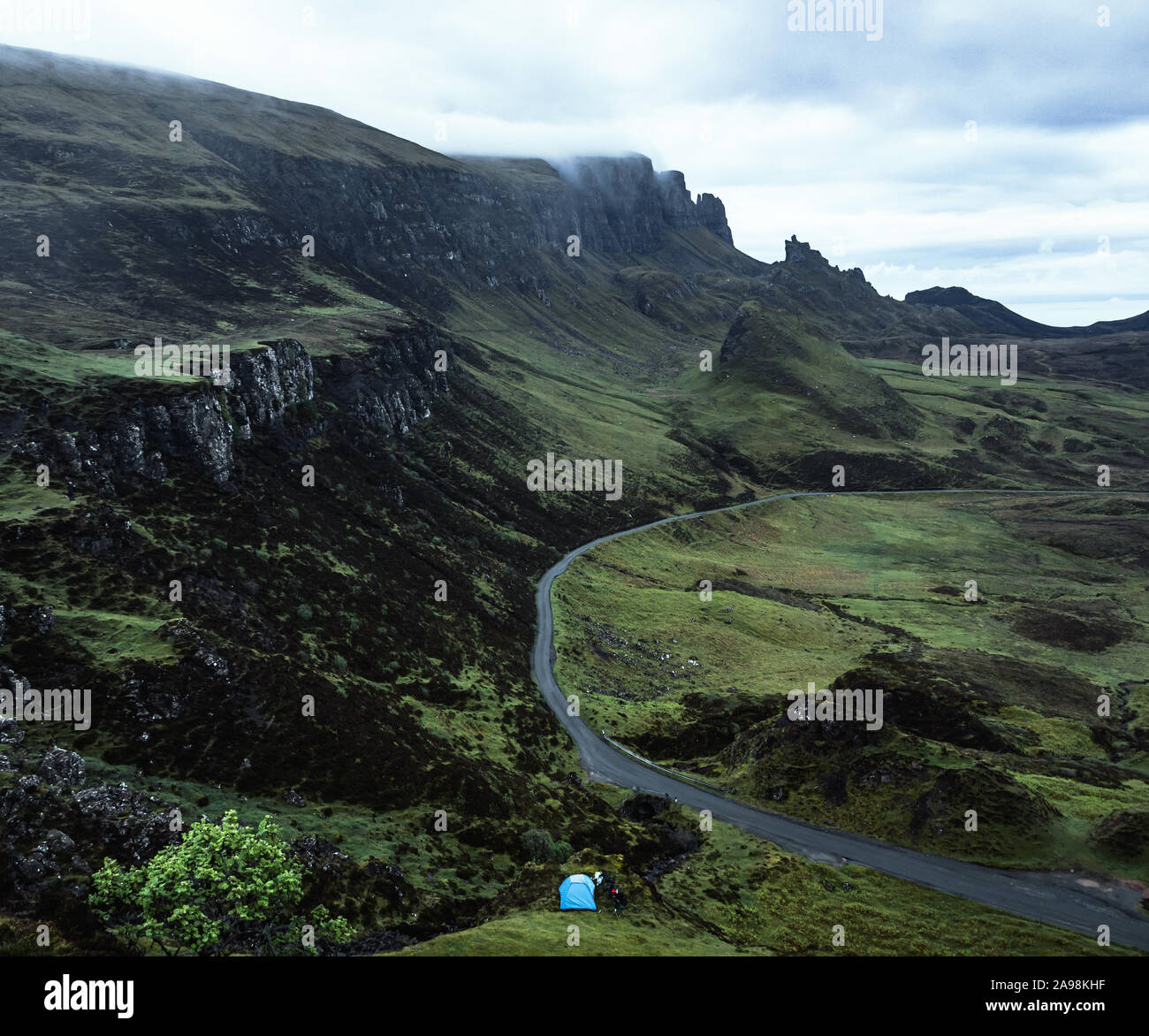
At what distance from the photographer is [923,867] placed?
54.1 meters

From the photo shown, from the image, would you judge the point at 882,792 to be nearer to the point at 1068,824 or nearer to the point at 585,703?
the point at 1068,824

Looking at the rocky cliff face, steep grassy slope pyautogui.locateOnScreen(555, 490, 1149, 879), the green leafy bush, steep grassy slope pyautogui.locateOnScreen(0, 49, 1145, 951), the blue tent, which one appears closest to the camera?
the green leafy bush

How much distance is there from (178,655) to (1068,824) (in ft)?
228

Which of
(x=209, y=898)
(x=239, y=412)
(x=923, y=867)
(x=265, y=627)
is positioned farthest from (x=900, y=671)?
(x=239, y=412)

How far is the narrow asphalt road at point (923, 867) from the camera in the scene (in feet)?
155

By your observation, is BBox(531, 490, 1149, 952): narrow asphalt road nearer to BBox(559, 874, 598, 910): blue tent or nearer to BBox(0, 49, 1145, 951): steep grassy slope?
BBox(0, 49, 1145, 951): steep grassy slope

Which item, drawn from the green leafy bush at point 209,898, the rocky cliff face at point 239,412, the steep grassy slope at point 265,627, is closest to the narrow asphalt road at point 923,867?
the steep grassy slope at point 265,627

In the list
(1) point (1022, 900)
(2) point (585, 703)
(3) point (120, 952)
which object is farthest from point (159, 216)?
(1) point (1022, 900)

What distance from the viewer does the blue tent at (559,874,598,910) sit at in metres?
40.2

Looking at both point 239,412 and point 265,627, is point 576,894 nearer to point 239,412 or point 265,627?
point 265,627

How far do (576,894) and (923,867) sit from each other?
30.4 m

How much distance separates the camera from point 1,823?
109 feet

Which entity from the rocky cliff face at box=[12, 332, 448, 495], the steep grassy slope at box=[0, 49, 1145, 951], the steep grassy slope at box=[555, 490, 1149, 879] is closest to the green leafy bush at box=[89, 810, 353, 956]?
the steep grassy slope at box=[0, 49, 1145, 951]

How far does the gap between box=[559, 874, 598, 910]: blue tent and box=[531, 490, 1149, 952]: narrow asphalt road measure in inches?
970
